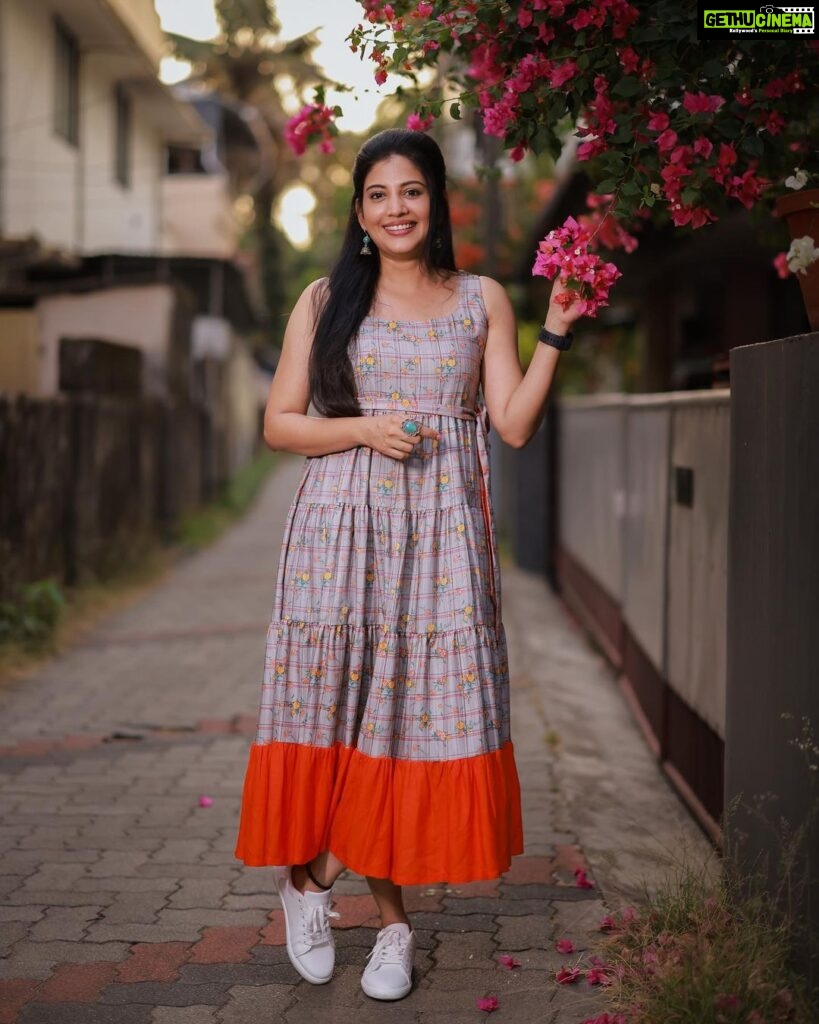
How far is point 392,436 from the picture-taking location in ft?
10.9

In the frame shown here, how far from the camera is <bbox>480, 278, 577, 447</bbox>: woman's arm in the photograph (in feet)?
11.0

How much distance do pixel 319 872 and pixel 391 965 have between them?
291 mm

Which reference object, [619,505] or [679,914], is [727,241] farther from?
[679,914]

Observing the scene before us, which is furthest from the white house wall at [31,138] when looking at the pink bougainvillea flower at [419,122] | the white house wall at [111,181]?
the pink bougainvillea flower at [419,122]

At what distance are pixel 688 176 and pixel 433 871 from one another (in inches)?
73.7

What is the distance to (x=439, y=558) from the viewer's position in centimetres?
346

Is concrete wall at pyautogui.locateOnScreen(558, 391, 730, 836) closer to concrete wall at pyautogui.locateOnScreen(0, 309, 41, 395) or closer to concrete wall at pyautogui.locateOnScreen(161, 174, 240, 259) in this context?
concrete wall at pyautogui.locateOnScreen(0, 309, 41, 395)

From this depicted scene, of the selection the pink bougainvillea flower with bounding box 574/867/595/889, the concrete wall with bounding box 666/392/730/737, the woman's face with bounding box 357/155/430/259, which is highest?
the woman's face with bounding box 357/155/430/259

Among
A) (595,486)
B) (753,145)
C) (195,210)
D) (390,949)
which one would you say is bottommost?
(390,949)

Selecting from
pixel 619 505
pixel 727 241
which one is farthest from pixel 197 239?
pixel 619 505

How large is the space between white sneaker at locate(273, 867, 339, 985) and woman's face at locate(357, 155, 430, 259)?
5.28ft

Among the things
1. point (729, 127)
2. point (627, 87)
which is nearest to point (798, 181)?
point (729, 127)

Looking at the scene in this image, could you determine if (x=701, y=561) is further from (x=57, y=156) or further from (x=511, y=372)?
(x=57, y=156)

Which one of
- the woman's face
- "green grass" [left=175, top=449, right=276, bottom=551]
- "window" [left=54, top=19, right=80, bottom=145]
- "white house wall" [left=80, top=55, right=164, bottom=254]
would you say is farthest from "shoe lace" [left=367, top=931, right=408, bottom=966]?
"white house wall" [left=80, top=55, right=164, bottom=254]
